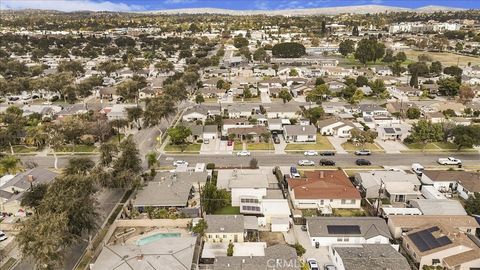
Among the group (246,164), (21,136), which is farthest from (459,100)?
(21,136)

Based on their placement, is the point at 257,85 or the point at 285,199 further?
the point at 257,85

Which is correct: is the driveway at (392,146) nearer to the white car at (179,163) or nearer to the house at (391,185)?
the house at (391,185)

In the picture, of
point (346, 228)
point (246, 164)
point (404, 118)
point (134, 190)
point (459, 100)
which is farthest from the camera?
point (459, 100)

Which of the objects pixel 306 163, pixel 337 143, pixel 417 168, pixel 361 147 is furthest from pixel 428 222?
pixel 337 143

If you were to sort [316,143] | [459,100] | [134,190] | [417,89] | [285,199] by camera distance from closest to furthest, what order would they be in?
[285,199] → [134,190] → [316,143] → [459,100] → [417,89]

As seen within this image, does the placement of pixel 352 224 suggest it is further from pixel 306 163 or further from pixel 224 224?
pixel 306 163

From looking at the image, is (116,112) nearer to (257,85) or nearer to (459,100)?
(257,85)

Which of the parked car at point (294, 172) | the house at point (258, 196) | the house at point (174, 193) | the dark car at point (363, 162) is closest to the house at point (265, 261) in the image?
the house at point (258, 196)

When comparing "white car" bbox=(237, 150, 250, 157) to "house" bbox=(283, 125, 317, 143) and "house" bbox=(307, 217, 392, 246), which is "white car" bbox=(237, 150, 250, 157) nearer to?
"house" bbox=(283, 125, 317, 143)
